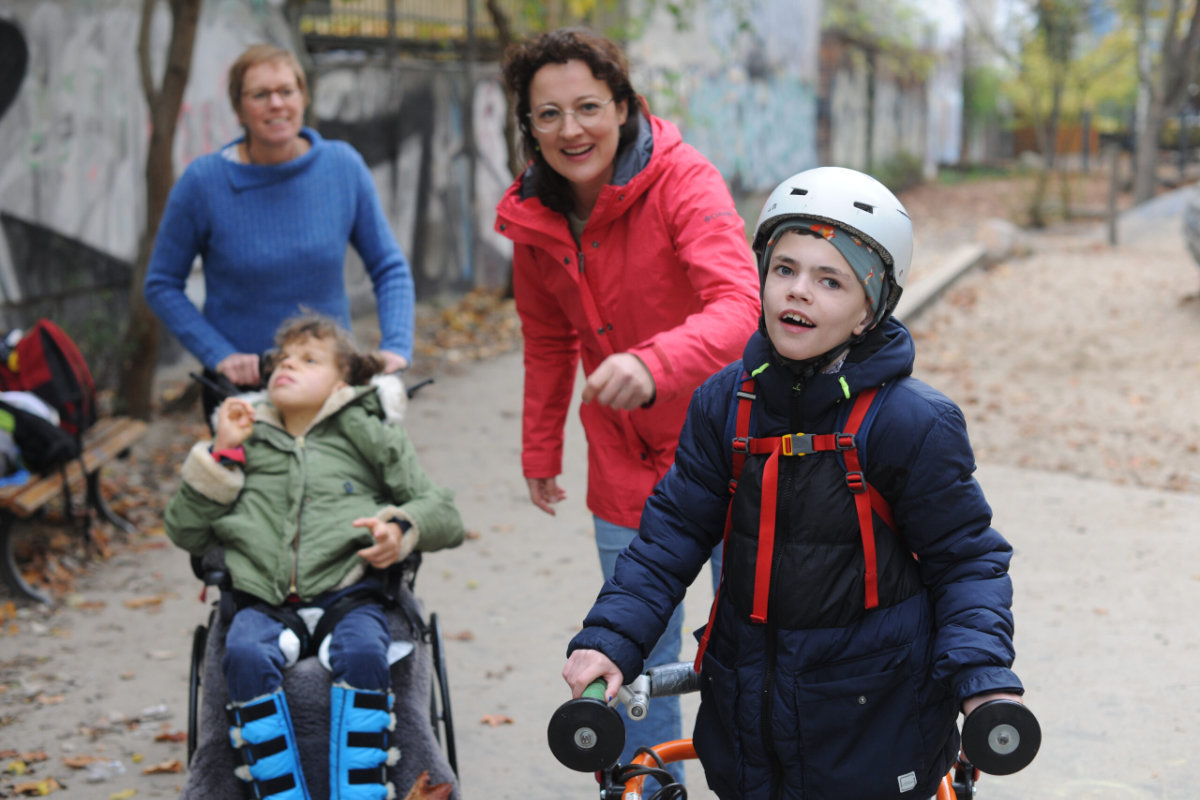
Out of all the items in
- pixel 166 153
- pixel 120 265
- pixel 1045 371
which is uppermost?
pixel 166 153

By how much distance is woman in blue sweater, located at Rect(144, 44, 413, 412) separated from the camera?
13.7 ft

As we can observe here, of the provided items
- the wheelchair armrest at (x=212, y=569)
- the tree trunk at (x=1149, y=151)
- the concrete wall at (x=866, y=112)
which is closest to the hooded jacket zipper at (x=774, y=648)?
the wheelchair armrest at (x=212, y=569)

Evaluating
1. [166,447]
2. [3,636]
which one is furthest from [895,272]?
[166,447]

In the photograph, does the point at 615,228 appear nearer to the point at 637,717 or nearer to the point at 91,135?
the point at 637,717

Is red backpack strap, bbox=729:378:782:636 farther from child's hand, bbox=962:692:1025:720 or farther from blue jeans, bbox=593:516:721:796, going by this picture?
blue jeans, bbox=593:516:721:796

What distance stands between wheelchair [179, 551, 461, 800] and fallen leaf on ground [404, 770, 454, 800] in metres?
0.03

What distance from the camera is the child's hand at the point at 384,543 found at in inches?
136

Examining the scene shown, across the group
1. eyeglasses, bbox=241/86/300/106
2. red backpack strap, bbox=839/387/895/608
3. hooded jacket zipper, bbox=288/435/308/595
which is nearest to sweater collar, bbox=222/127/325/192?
Answer: eyeglasses, bbox=241/86/300/106

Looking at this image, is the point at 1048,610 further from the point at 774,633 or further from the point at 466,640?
the point at 774,633

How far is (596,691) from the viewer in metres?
2.13

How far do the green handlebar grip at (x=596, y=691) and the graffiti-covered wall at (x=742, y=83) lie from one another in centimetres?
1439

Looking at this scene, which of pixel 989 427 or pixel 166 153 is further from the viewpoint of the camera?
pixel 989 427

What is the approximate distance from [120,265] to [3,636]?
4.77m

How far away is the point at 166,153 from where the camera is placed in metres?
7.93
